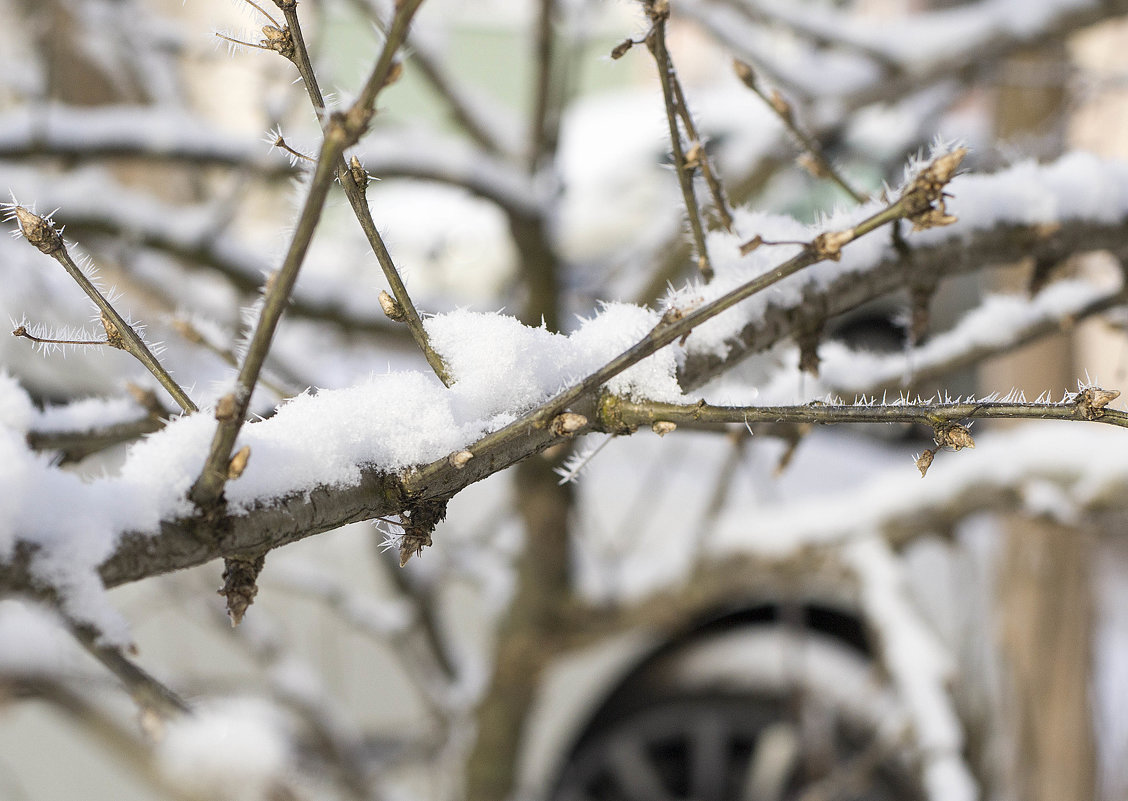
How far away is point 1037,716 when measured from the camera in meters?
2.60

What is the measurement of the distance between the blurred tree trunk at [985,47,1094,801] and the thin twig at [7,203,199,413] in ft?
7.67

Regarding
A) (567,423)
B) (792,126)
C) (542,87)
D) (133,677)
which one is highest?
(542,87)

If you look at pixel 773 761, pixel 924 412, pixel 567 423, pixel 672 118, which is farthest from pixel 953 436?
pixel 773 761

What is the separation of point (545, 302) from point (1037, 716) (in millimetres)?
1809

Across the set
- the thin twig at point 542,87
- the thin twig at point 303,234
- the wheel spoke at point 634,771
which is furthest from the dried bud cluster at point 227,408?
the wheel spoke at point 634,771

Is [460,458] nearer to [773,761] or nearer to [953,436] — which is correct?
[953,436]

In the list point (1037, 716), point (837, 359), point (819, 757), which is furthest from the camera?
point (819, 757)

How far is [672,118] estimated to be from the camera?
2.90 ft

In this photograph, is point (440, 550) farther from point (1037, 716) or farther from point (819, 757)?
point (1037, 716)

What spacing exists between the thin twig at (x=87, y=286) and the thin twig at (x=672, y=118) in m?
0.51

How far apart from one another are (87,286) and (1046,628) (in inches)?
106

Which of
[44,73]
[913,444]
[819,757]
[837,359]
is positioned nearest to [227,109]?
[44,73]

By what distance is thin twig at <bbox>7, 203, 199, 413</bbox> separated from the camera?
0.71m

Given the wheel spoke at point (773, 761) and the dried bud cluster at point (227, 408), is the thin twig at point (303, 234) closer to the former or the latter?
the dried bud cluster at point (227, 408)
